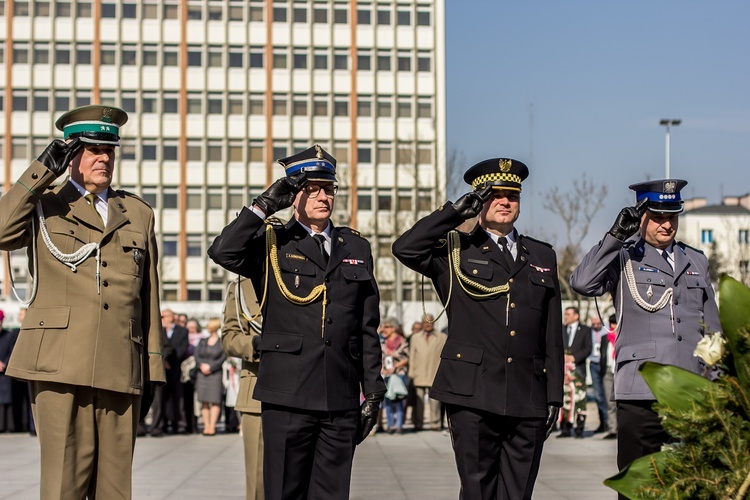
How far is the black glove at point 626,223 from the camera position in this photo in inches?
268

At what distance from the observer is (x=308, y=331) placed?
614cm

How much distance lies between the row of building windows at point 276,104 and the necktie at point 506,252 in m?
66.3

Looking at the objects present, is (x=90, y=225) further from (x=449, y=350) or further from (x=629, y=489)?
(x=629, y=489)

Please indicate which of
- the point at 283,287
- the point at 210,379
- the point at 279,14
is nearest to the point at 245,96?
the point at 279,14

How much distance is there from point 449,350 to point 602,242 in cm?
123

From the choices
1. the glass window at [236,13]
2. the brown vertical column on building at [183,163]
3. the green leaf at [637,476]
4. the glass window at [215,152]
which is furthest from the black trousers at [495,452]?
the glass window at [236,13]

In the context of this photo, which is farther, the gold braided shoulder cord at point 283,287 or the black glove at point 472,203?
the black glove at point 472,203

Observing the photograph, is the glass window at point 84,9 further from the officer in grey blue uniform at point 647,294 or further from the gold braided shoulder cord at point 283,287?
the gold braided shoulder cord at point 283,287

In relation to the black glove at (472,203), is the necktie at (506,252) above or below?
below

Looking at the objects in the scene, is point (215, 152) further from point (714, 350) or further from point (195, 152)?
point (714, 350)

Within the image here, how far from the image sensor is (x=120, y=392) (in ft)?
18.9

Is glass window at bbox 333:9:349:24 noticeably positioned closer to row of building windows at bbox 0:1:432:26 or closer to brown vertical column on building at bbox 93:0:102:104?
row of building windows at bbox 0:1:432:26

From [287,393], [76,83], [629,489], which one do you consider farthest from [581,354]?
[76,83]

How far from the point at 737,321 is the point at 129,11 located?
72.2 metres
